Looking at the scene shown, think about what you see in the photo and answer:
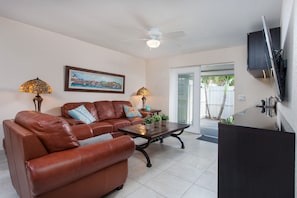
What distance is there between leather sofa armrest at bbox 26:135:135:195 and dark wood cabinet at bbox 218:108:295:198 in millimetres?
978

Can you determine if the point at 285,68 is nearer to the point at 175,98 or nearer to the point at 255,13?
the point at 255,13

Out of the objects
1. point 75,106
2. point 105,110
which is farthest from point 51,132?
point 105,110

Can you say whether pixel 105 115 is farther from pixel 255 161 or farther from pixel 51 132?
pixel 255 161

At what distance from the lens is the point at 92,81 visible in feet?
13.0

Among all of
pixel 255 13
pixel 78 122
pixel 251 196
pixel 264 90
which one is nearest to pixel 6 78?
pixel 78 122

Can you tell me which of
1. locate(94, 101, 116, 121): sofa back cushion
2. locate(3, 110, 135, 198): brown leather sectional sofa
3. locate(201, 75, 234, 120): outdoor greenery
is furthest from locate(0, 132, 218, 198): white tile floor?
locate(201, 75, 234, 120): outdoor greenery

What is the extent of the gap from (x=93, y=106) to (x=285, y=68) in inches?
139

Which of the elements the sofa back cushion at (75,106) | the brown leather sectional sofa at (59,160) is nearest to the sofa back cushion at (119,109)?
the sofa back cushion at (75,106)

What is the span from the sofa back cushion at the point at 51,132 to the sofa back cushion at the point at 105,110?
242 cm

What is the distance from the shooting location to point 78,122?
2.92 m

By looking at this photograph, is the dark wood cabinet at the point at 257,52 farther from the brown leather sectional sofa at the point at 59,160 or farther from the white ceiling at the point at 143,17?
the brown leather sectional sofa at the point at 59,160

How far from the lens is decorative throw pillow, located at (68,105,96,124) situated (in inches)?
124

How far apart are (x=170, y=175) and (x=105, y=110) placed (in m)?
2.38

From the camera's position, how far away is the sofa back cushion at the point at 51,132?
1.24 metres
